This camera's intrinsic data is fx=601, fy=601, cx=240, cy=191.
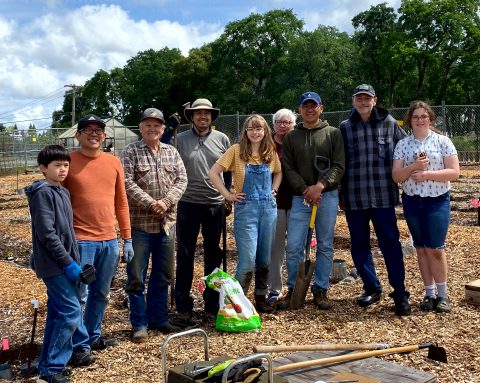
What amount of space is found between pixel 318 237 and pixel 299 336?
1106mm

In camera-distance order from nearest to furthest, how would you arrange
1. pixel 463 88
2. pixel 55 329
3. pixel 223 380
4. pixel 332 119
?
pixel 223 380 → pixel 55 329 → pixel 332 119 → pixel 463 88

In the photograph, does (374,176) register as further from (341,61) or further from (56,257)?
(341,61)

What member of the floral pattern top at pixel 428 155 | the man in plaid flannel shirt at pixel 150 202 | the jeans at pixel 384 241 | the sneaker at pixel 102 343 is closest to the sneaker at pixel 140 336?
the man in plaid flannel shirt at pixel 150 202

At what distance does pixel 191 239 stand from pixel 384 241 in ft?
6.07

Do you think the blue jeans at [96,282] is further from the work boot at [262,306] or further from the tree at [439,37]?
the tree at [439,37]

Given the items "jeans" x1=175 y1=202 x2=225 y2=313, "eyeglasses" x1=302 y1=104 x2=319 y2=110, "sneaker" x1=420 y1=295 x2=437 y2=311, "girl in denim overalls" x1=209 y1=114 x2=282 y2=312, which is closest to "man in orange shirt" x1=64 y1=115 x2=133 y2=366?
"jeans" x1=175 y1=202 x2=225 y2=313

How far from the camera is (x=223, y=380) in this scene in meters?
3.09

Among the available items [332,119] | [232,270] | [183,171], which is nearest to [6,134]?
[332,119]

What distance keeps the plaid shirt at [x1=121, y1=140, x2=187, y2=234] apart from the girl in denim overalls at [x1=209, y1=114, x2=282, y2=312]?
17.9 inches

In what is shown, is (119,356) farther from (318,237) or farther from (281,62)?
(281,62)

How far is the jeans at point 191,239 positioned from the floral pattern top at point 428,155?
1.75 m

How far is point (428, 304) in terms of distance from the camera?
18.8 feet

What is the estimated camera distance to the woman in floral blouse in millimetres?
5402

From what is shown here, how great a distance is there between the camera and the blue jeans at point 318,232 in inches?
228
